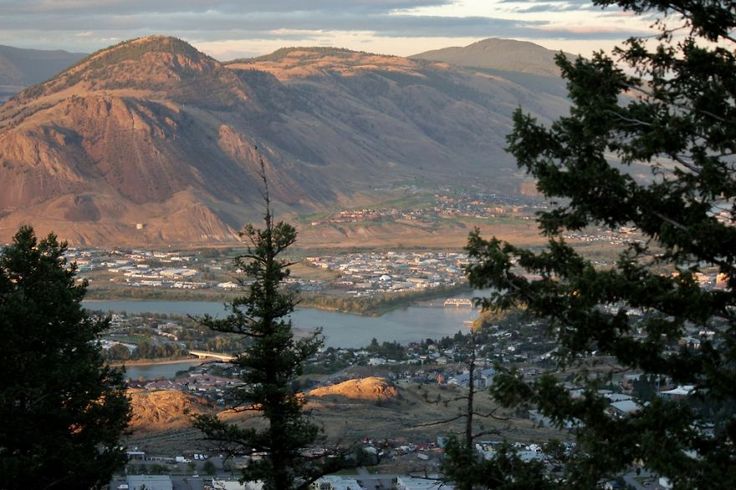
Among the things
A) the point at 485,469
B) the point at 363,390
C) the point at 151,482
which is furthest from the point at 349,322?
the point at 485,469

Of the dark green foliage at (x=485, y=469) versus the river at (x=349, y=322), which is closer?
the dark green foliage at (x=485, y=469)

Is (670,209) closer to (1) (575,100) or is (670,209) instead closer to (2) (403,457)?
(1) (575,100)

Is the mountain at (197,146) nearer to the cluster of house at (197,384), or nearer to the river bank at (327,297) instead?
the river bank at (327,297)

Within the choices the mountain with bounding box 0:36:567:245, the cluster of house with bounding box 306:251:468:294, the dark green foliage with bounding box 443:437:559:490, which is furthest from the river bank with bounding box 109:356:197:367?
the dark green foliage with bounding box 443:437:559:490

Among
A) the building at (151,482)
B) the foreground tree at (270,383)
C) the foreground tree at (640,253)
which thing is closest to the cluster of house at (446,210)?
the building at (151,482)

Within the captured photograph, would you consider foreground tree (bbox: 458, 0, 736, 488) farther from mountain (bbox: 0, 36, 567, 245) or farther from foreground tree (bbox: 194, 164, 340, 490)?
mountain (bbox: 0, 36, 567, 245)

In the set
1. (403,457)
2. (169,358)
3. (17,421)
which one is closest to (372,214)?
(169,358)
